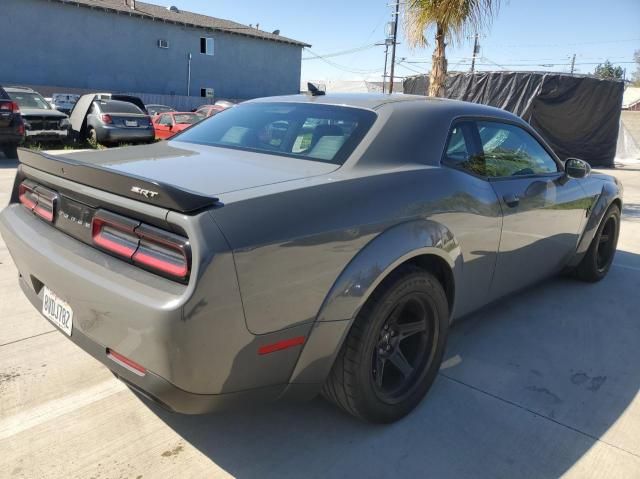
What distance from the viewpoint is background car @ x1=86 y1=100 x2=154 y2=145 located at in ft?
41.8

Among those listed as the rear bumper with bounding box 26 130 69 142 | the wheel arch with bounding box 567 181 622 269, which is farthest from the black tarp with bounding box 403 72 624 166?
the wheel arch with bounding box 567 181 622 269

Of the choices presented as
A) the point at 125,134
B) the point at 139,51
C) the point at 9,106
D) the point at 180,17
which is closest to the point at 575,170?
the point at 9,106

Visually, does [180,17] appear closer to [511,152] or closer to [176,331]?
[511,152]

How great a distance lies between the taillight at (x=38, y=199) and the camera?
7.85 feet

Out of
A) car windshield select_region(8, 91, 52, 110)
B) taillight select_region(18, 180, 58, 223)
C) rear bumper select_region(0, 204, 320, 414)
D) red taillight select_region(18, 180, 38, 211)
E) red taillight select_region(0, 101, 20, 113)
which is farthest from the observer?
car windshield select_region(8, 91, 52, 110)

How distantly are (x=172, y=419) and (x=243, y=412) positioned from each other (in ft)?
1.07

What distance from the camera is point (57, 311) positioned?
222 cm

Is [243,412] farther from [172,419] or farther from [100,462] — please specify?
[100,462]

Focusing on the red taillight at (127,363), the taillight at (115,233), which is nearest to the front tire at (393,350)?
the red taillight at (127,363)

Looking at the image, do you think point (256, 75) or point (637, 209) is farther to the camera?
point (256, 75)

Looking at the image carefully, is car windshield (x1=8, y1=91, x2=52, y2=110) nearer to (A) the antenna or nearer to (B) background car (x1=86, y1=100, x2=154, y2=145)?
(B) background car (x1=86, y1=100, x2=154, y2=145)

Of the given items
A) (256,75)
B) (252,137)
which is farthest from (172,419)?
(256,75)

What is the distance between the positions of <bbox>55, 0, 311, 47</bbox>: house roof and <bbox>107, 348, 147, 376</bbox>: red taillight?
31790 millimetres

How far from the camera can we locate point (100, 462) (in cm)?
215
